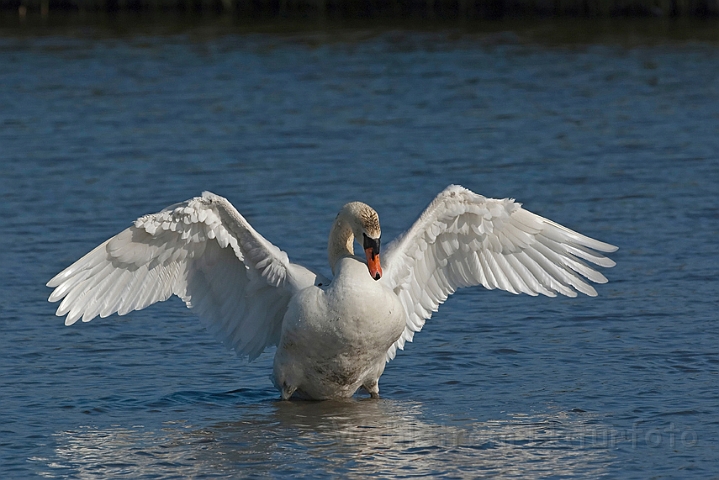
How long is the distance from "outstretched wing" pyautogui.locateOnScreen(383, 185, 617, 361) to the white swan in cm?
1

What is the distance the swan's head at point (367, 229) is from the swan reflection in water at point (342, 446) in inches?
48.1

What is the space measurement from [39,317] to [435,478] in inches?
214

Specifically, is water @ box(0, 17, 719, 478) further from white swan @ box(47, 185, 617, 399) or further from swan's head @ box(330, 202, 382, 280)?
swan's head @ box(330, 202, 382, 280)

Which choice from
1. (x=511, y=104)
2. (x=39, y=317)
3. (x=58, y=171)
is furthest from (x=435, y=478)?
(x=511, y=104)

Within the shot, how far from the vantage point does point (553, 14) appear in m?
33.4

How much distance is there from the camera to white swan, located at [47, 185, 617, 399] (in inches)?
371

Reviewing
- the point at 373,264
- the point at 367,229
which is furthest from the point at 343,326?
the point at 367,229

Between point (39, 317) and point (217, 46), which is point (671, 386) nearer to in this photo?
point (39, 317)

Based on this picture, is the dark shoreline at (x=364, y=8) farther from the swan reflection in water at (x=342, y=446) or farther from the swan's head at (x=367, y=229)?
the swan reflection in water at (x=342, y=446)

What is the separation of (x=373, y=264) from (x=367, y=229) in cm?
31

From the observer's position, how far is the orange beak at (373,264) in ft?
30.3

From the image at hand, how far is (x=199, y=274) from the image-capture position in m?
10.3

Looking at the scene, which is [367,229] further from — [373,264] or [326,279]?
[326,279]

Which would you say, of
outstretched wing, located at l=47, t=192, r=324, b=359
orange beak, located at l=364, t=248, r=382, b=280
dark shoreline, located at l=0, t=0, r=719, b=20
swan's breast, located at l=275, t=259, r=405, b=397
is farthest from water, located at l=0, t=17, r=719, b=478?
dark shoreline, located at l=0, t=0, r=719, b=20
